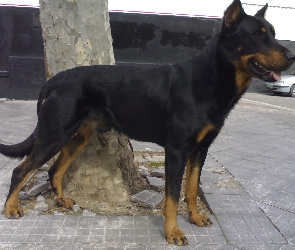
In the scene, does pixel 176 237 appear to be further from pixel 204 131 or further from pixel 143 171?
pixel 143 171

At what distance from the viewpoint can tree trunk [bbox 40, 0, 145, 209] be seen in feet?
11.7

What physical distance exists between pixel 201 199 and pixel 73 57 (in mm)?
2159

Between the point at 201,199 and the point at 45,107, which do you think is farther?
the point at 201,199

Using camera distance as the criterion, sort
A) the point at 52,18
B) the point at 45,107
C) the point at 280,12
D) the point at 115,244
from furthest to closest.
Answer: the point at 280,12 → the point at 52,18 → the point at 45,107 → the point at 115,244

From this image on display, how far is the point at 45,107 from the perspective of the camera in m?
3.21

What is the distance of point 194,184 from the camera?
11.1ft

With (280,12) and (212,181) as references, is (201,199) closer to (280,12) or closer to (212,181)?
(212,181)

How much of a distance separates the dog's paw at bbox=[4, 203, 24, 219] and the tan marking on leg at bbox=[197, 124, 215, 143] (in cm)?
188

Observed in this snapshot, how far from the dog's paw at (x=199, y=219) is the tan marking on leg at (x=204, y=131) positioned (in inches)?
32.4

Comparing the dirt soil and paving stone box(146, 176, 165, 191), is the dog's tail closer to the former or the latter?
the dirt soil

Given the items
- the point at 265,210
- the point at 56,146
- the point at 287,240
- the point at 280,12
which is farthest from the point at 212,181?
the point at 280,12

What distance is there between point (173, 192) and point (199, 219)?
1.72 ft

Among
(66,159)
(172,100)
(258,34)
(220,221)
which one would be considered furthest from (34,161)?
(258,34)

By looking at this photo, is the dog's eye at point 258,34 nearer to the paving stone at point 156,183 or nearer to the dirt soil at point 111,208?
the dirt soil at point 111,208
